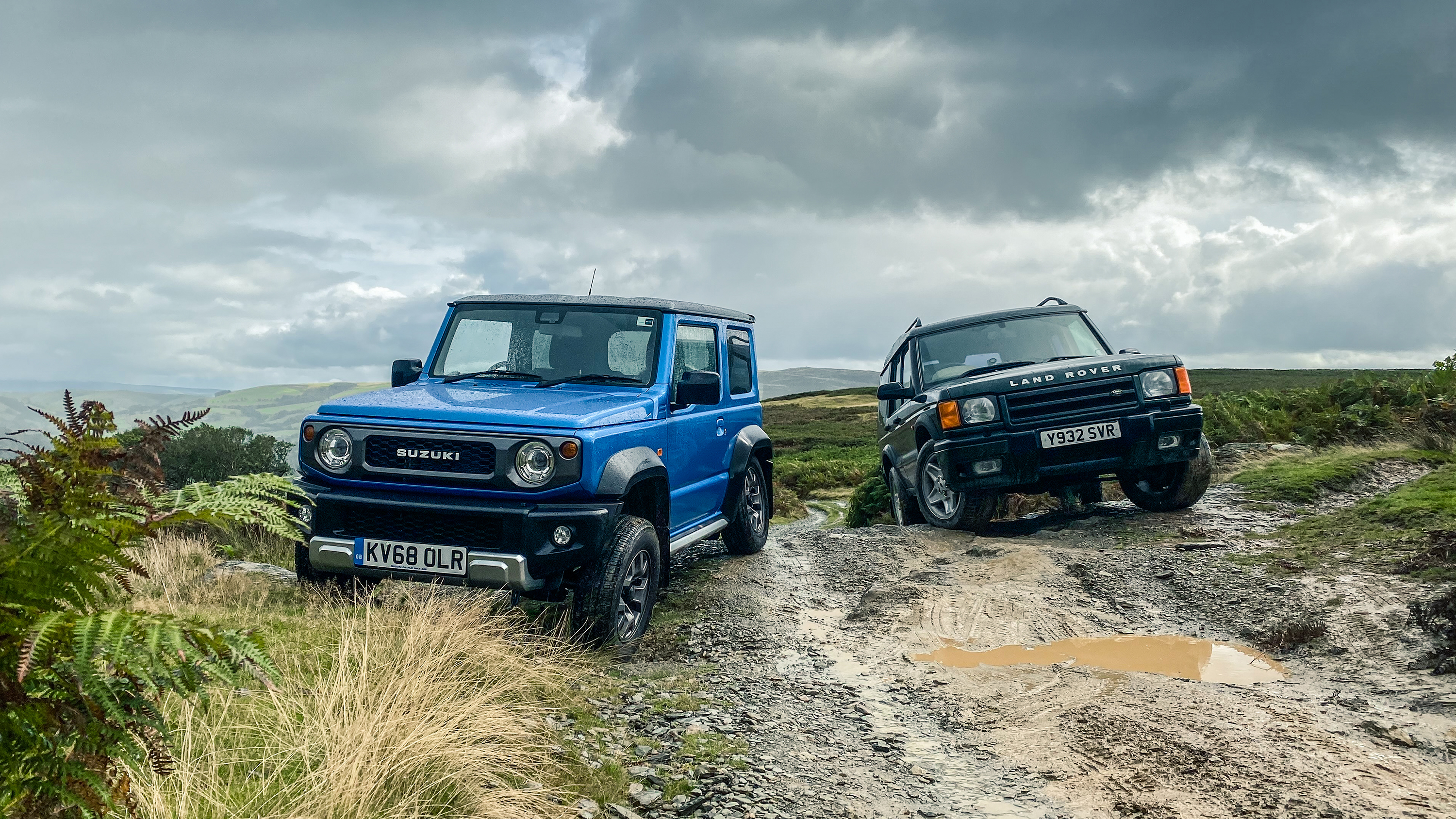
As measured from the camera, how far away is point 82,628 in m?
1.71

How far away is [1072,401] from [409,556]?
5704 millimetres

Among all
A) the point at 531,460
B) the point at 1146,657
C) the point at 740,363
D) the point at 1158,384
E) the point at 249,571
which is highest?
the point at 740,363

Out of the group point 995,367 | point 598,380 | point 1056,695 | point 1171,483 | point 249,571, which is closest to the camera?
point 1056,695

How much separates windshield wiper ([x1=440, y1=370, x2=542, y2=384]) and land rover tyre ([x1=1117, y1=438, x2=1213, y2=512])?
5734 mm

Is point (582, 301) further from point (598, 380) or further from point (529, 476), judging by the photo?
point (529, 476)

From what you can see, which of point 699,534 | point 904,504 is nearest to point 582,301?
point 699,534

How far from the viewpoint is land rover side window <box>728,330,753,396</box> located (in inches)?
319

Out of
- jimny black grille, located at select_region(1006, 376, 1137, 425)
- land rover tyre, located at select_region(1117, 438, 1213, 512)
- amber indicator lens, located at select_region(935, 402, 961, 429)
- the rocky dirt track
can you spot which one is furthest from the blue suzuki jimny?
land rover tyre, located at select_region(1117, 438, 1213, 512)

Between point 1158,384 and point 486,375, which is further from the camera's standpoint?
point 1158,384

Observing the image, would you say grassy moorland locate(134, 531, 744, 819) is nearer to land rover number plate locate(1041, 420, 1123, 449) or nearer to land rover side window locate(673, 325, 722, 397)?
land rover side window locate(673, 325, 722, 397)

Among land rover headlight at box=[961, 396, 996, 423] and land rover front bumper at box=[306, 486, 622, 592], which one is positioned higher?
land rover headlight at box=[961, 396, 996, 423]

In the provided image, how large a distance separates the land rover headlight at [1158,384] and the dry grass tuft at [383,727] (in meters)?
5.75

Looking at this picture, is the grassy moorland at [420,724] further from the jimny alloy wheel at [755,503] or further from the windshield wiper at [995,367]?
the windshield wiper at [995,367]

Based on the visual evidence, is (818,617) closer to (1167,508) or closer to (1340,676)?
(1340,676)
